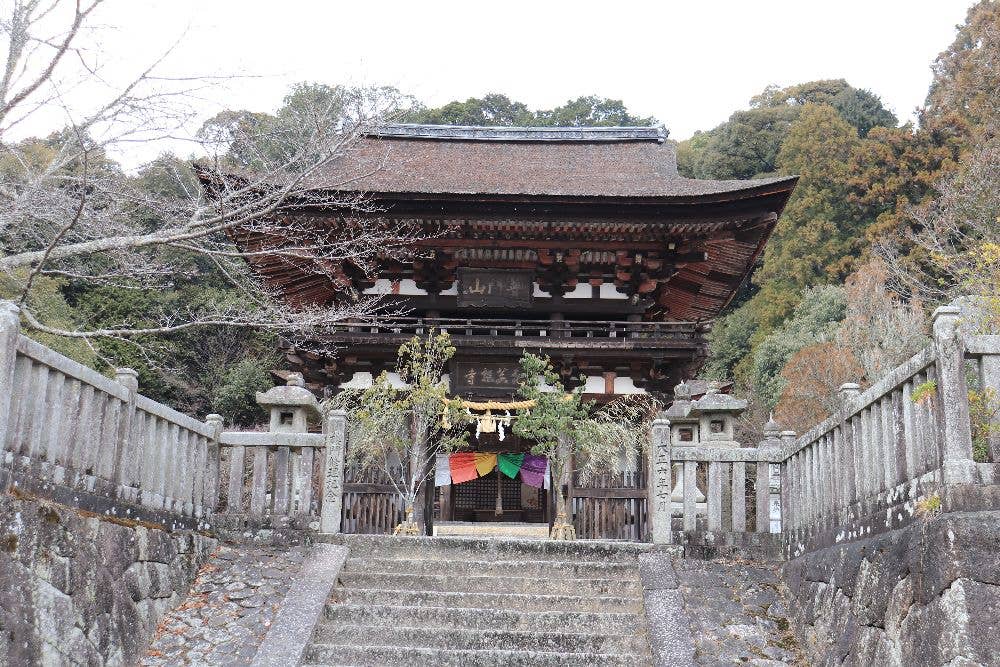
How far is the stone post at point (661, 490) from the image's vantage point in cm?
923

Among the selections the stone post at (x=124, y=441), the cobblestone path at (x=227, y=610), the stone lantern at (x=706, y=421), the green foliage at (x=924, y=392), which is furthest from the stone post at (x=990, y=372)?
the stone post at (x=124, y=441)

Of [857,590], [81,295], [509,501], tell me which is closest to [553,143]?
[509,501]

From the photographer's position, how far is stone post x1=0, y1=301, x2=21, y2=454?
17.5 ft

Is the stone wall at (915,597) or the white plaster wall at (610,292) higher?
the white plaster wall at (610,292)

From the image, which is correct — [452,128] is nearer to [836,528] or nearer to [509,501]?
[509,501]

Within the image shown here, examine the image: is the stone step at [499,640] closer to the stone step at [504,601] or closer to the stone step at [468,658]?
the stone step at [468,658]

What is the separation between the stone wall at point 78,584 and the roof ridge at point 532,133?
1240 centimetres

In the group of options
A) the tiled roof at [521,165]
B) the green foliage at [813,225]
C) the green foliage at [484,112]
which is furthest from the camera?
the green foliage at [484,112]

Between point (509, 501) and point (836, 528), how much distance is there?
1176 centimetres

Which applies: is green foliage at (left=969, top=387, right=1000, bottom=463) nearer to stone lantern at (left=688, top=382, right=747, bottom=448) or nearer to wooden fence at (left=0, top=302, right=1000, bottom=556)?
wooden fence at (left=0, top=302, right=1000, bottom=556)

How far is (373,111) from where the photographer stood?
8867 mm

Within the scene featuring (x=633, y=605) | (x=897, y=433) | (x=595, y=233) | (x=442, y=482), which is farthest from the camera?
(x=442, y=482)

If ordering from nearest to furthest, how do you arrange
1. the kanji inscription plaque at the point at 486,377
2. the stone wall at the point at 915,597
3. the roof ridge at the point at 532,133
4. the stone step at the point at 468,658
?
the stone wall at the point at 915,597 < the stone step at the point at 468,658 < the kanji inscription plaque at the point at 486,377 < the roof ridge at the point at 532,133

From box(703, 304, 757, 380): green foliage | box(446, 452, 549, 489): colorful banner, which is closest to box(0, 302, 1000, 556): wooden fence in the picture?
box(446, 452, 549, 489): colorful banner
